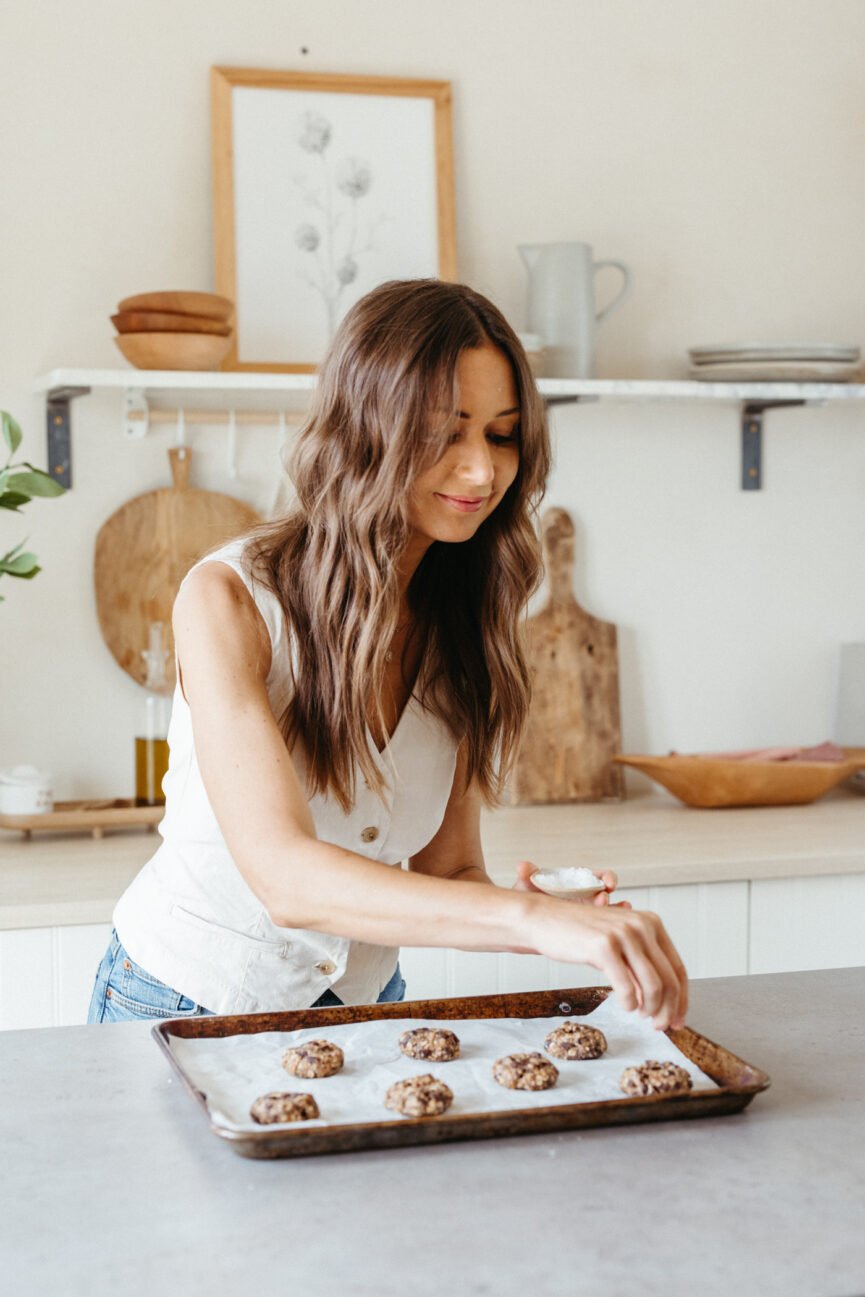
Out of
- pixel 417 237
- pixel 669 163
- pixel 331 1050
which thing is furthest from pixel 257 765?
pixel 669 163

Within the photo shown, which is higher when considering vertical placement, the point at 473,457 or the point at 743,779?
the point at 473,457

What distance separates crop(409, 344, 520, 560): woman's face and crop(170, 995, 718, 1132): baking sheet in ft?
1.57

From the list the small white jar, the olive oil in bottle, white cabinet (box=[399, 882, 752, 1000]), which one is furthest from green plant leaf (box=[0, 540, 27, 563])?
white cabinet (box=[399, 882, 752, 1000])

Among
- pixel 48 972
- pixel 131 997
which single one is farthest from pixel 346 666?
pixel 48 972

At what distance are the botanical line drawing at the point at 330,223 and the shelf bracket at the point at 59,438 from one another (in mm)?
462

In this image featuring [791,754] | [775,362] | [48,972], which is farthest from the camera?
[791,754]

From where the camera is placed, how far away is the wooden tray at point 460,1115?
1.03 metres

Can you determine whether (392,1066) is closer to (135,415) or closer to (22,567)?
(22,567)

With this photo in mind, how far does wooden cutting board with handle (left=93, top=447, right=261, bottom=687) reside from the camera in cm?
265

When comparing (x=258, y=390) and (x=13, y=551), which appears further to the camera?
(x=258, y=390)

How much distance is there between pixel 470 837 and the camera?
1.70 metres

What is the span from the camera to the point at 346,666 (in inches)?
58.5

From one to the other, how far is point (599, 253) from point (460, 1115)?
2120 millimetres

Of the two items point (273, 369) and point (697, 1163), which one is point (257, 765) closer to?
point (697, 1163)
